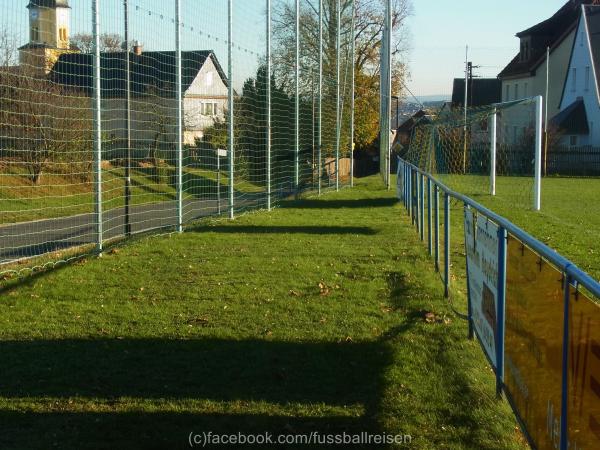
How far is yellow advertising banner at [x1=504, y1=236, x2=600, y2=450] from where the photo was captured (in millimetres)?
3029

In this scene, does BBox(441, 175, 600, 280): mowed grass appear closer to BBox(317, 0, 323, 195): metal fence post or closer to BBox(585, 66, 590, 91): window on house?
BBox(317, 0, 323, 195): metal fence post

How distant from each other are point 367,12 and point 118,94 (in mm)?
39389

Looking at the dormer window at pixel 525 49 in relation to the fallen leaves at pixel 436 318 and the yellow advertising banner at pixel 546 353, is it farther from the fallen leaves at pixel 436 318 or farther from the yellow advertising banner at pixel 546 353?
the yellow advertising banner at pixel 546 353

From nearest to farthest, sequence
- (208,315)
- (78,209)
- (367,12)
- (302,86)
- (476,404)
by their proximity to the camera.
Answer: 1. (476,404)
2. (208,315)
3. (78,209)
4. (302,86)
5. (367,12)

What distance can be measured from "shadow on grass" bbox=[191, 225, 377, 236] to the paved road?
1.99ft

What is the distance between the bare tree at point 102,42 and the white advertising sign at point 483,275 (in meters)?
5.84

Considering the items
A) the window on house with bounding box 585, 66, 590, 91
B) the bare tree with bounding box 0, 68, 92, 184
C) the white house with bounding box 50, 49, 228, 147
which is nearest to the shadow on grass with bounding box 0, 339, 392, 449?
the bare tree with bounding box 0, 68, 92, 184

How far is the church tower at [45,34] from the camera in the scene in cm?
919

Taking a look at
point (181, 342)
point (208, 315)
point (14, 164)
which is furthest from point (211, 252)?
point (181, 342)

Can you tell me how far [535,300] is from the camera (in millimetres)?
3918

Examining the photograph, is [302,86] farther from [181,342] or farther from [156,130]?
[181,342]

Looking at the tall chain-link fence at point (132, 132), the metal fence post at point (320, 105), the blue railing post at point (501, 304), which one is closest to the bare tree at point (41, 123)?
the tall chain-link fence at point (132, 132)

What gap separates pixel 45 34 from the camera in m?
9.38

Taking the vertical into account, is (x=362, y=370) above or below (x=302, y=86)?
below
